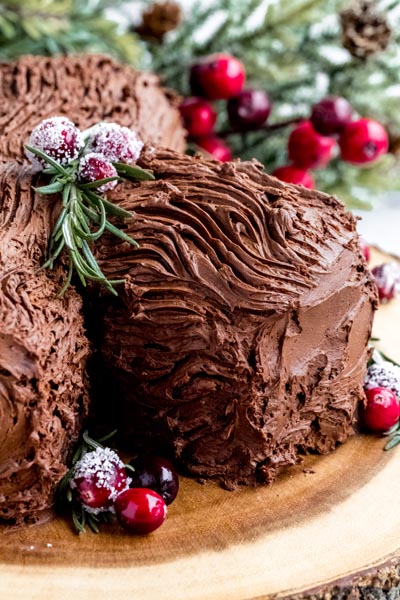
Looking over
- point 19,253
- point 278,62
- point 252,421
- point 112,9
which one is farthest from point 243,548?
point 112,9

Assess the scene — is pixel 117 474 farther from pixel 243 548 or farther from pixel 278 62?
pixel 278 62

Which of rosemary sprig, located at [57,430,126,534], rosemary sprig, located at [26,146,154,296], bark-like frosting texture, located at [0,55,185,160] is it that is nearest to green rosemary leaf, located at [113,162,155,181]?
rosemary sprig, located at [26,146,154,296]

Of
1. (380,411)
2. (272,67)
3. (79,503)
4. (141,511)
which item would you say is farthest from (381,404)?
(272,67)

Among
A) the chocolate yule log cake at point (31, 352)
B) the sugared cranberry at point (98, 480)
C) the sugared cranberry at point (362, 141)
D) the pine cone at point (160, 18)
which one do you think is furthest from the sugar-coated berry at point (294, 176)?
the sugared cranberry at point (98, 480)

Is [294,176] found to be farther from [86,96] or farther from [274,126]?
[86,96]

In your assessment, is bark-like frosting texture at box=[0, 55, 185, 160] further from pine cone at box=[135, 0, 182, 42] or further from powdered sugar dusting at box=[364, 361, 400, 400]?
powdered sugar dusting at box=[364, 361, 400, 400]

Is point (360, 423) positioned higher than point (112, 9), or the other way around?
point (112, 9)

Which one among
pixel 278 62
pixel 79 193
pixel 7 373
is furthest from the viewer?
pixel 278 62
